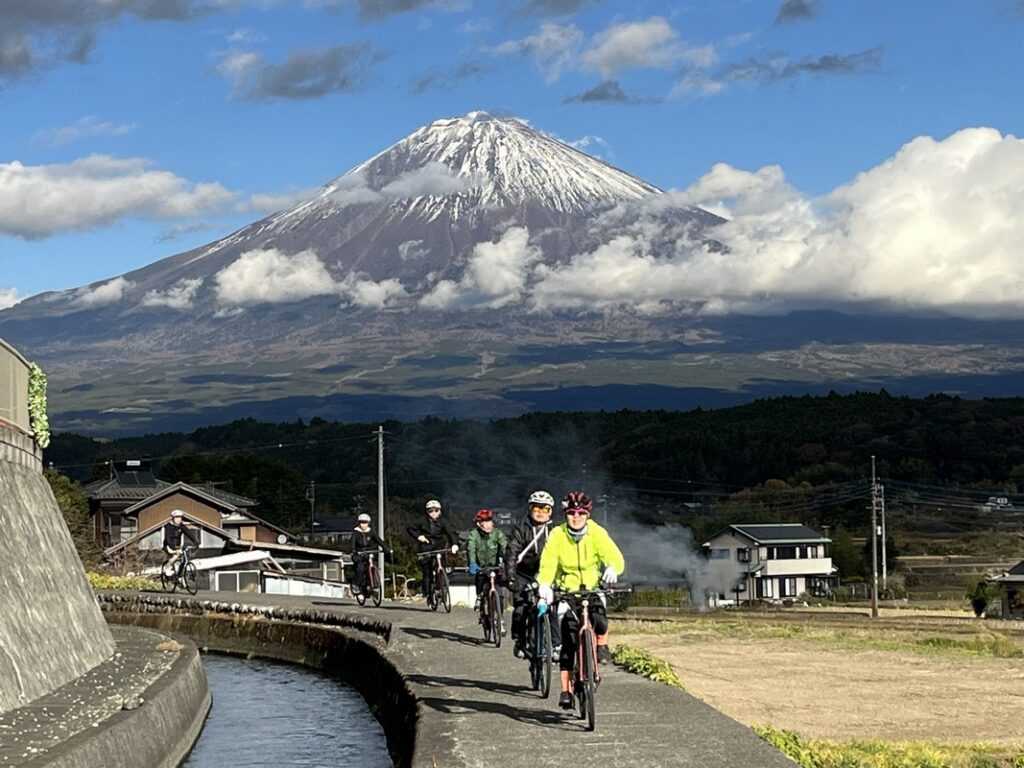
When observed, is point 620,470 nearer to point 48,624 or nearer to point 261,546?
point 261,546

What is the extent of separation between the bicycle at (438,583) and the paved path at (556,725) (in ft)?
23.8

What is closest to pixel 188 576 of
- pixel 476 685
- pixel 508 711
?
pixel 476 685

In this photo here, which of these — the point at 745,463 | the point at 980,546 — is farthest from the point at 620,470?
the point at 980,546

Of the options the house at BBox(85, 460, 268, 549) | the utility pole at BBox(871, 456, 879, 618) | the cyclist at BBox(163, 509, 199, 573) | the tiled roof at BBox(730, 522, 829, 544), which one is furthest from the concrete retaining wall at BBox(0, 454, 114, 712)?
the tiled roof at BBox(730, 522, 829, 544)

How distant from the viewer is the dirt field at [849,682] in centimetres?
2073

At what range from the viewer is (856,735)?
1961cm

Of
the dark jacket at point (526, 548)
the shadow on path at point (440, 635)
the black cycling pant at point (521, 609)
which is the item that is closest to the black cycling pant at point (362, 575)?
the shadow on path at point (440, 635)

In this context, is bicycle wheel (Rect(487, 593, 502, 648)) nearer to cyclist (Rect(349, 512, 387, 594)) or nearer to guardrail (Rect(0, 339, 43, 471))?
guardrail (Rect(0, 339, 43, 471))

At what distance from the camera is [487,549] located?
24984 mm

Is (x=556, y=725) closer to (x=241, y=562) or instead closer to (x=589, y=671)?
(x=589, y=671)

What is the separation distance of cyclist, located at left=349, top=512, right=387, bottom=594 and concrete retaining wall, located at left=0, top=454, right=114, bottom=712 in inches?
286

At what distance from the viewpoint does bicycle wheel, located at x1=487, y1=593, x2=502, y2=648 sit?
2489cm

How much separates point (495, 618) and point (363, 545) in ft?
30.4

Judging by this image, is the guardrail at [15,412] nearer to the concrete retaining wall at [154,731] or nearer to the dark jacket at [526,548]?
the concrete retaining wall at [154,731]
